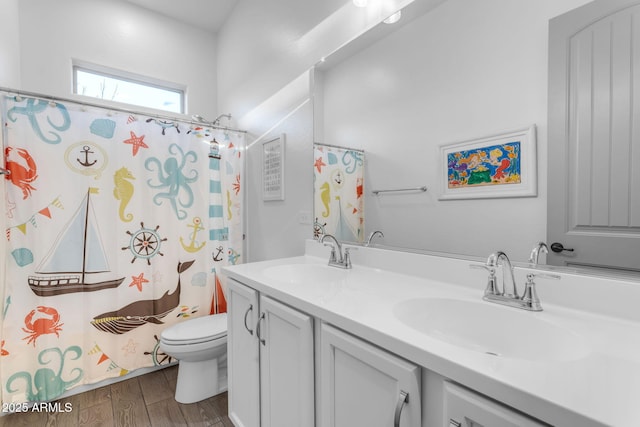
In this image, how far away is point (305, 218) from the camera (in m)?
1.92

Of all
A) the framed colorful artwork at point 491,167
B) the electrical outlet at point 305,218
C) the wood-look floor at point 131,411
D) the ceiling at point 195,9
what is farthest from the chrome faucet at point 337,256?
the ceiling at point 195,9

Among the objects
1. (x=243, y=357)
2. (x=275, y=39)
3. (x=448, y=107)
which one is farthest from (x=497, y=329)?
(x=275, y=39)

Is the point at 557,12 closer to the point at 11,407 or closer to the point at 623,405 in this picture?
the point at 623,405

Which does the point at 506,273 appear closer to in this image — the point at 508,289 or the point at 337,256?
the point at 508,289

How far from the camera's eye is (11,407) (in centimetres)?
171

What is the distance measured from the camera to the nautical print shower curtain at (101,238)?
5.65 ft

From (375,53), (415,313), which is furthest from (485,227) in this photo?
(375,53)

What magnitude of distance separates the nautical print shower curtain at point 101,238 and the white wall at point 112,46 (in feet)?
2.77

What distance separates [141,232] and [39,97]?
37.9 inches

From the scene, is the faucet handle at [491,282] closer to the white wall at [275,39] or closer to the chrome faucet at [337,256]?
the chrome faucet at [337,256]

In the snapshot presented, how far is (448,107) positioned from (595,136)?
1.53ft

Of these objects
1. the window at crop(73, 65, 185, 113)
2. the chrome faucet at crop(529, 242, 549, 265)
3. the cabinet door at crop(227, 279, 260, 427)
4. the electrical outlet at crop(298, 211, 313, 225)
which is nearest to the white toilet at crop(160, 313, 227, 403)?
the cabinet door at crop(227, 279, 260, 427)

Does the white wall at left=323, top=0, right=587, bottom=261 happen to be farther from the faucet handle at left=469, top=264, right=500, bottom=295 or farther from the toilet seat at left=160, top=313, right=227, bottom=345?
the toilet seat at left=160, top=313, right=227, bottom=345

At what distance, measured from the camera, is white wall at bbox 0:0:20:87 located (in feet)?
6.00
